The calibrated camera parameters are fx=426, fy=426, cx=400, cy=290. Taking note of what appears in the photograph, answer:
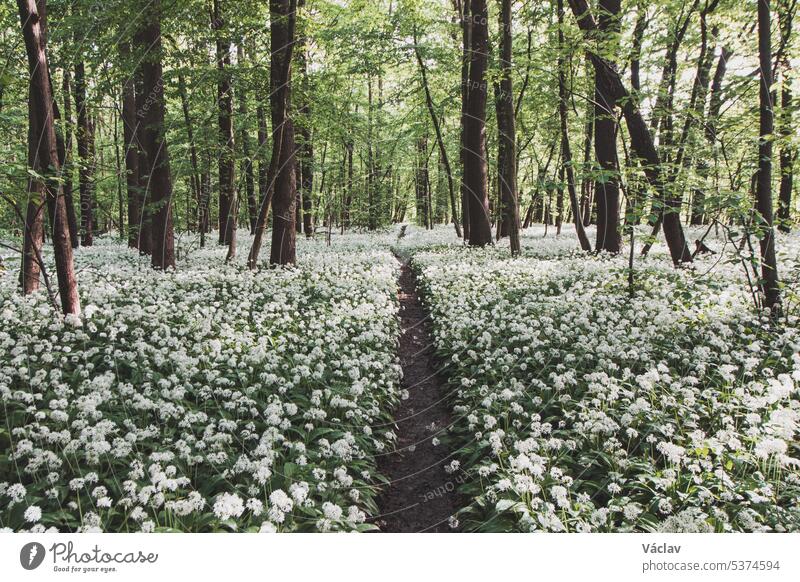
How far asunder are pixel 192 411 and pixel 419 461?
263cm

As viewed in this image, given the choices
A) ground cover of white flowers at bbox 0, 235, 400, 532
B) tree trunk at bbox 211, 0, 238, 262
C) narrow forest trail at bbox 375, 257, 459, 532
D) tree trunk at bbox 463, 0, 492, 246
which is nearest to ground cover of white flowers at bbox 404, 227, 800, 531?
narrow forest trail at bbox 375, 257, 459, 532

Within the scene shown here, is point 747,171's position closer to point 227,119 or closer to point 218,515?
point 218,515

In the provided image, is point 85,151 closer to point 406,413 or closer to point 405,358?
point 405,358

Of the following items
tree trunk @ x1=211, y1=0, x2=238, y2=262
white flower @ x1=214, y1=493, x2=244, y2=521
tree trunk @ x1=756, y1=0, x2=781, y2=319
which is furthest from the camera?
tree trunk @ x1=211, y1=0, x2=238, y2=262

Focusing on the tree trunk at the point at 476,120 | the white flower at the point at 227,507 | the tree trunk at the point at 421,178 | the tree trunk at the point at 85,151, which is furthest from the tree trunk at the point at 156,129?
the tree trunk at the point at 421,178

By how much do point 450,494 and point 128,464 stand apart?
3.09 metres

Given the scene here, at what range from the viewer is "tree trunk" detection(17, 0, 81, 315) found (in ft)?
19.2

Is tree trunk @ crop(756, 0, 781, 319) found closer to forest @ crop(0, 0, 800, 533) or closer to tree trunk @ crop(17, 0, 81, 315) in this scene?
forest @ crop(0, 0, 800, 533)

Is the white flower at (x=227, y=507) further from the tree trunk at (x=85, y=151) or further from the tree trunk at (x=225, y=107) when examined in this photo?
the tree trunk at (x=85, y=151)

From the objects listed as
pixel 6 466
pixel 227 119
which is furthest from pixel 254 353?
pixel 227 119

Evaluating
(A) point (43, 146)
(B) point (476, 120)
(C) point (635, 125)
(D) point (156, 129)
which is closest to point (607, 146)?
(C) point (635, 125)

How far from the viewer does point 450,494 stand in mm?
4477

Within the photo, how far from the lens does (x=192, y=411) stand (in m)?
4.51

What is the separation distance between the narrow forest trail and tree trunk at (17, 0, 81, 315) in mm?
5440
